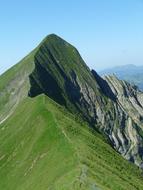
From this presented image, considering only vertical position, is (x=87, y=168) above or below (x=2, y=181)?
above

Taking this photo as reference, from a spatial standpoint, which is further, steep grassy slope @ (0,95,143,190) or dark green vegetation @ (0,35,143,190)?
steep grassy slope @ (0,95,143,190)

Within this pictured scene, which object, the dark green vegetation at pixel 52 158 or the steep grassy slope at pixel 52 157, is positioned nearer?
the dark green vegetation at pixel 52 158

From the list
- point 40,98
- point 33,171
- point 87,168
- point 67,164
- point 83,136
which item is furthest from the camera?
point 40,98

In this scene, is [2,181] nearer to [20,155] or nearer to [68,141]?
[20,155]

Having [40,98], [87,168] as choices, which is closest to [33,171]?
[87,168]

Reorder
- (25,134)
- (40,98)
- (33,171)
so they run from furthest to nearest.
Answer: (40,98), (25,134), (33,171)

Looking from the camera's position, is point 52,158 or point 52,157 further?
point 52,157

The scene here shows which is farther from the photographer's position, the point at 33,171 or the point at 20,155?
the point at 20,155
